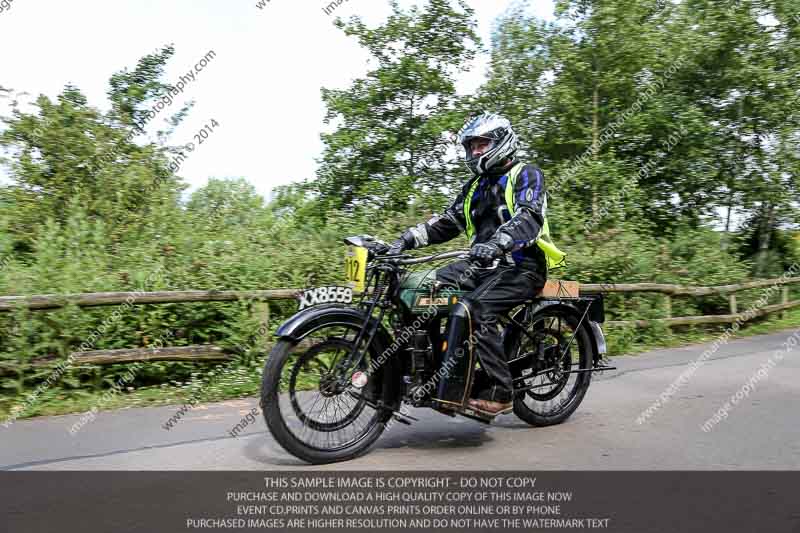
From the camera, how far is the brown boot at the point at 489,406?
4.84 meters

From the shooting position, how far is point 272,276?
26.9 feet

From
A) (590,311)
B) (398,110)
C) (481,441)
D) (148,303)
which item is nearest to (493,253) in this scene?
(481,441)

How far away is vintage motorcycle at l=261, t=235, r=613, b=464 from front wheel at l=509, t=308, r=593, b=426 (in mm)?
442

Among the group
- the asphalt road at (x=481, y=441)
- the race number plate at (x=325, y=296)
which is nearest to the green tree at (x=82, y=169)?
the asphalt road at (x=481, y=441)

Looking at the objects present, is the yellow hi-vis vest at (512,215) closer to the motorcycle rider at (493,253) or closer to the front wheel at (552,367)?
the motorcycle rider at (493,253)

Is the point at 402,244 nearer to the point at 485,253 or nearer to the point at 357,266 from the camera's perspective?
the point at 357,266

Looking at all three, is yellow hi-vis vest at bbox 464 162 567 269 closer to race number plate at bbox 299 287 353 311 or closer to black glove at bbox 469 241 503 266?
black glove at bbox 469 241 503 266

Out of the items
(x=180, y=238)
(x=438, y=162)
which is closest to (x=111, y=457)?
(x=180, y=238)

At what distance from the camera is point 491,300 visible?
4.91m

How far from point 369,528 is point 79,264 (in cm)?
523

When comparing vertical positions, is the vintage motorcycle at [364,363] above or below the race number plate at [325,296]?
below

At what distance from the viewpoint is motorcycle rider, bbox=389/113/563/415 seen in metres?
4.76

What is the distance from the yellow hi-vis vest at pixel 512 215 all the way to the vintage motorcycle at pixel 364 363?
52 cm

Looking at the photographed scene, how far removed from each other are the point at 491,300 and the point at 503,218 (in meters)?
0.63
